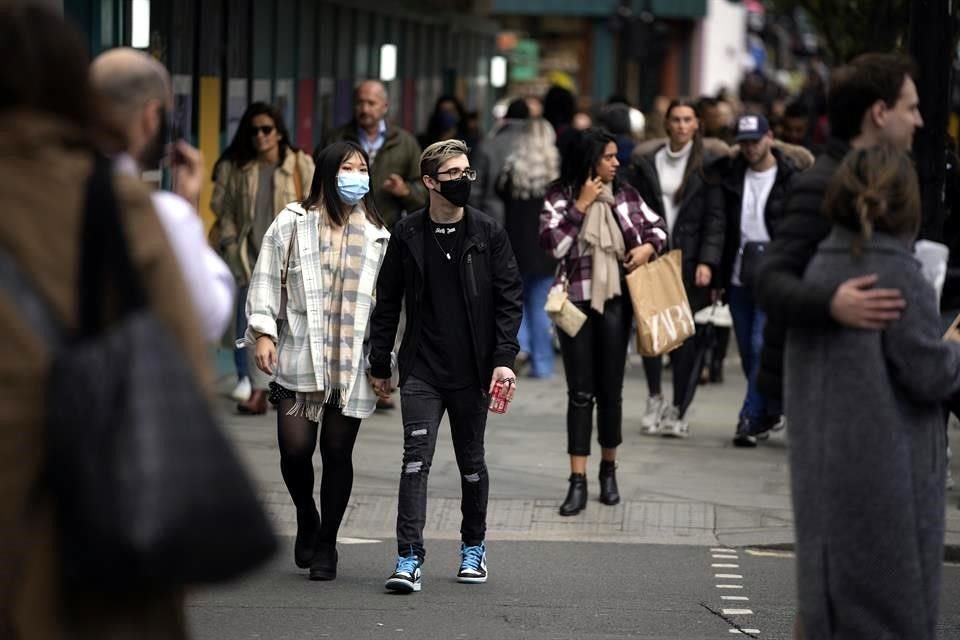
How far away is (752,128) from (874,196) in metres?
6.52

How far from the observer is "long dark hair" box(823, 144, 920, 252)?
4680mm

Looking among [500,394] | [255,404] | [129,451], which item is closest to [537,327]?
Answer: [255,404]

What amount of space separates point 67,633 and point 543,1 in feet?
155

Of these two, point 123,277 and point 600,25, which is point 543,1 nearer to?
point 600,25

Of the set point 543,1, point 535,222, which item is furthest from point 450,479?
point 543,1

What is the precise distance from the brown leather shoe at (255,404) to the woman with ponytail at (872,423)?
764 centimetres

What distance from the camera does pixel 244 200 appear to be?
457 inches

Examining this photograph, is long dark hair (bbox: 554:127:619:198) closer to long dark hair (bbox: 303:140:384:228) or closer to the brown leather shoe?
long dark hair (bbox: 303:140:384:228)

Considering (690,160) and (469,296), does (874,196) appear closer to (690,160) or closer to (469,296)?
(469,296)

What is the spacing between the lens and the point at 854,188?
15.4 feet

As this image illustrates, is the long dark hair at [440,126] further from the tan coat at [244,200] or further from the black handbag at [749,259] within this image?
the black handbag at [749,259]

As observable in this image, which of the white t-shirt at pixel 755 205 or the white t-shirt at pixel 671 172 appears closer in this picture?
the white t-shirt at pixel 755 205

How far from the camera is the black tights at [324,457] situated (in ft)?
25.6

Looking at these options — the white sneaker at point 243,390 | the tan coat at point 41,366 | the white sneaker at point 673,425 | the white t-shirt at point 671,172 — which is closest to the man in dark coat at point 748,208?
the white sneaker at point 673,425
